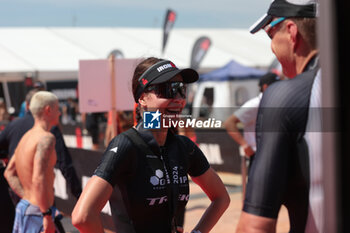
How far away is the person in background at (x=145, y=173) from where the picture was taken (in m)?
2.19

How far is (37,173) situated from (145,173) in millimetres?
1984

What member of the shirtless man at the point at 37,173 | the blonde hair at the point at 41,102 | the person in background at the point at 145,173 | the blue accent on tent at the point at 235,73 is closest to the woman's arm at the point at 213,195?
the person in background at the point at 145,173

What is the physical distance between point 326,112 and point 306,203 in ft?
1.21

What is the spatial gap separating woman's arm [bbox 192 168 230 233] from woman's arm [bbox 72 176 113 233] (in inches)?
21.6

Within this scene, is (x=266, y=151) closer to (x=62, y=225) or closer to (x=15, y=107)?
(x=62, y=225)

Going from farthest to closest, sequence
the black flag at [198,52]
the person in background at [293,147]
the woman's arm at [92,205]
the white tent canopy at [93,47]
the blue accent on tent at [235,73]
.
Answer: the black flag at [198,52] → the white tent canopy at [93,47] → the blue accent on tent at [235,73] → the woman's arm at [92,205] → the person in background at [293,147]

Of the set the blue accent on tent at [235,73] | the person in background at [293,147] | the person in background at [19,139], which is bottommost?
the blue accent on tent at [235,73]

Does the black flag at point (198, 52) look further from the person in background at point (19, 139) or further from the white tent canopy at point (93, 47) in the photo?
the person in background at point (19, 139)

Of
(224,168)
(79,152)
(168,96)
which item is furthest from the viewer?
(224,168)

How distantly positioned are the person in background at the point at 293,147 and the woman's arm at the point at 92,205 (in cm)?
72

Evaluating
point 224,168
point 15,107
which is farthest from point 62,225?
point 15,107

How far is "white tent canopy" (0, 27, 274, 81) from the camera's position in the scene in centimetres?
2262

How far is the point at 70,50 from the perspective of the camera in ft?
81.7

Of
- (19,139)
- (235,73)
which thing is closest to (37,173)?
Result: (19,139)
